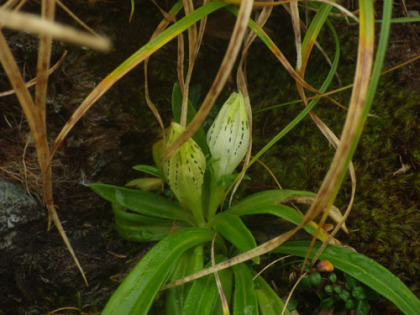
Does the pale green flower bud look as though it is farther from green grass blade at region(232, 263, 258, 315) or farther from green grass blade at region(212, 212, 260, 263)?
green grass blade at region(232, 263, 258, 315)

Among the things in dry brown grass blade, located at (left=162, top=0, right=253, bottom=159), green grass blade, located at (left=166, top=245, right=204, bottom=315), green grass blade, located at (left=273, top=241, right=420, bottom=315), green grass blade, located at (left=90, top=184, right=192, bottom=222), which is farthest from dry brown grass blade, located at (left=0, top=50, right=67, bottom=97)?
green grass blade, located at (left=273, top=241, right=420, bottom=315)

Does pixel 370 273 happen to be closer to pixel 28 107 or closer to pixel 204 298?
pixel 204 298

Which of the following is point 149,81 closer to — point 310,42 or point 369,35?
point 310,42

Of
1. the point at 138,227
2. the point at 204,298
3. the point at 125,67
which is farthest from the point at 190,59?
the point at 204,298

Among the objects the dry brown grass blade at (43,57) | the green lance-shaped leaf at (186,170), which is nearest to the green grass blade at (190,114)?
the green lance-shaped leaf at (186,170)

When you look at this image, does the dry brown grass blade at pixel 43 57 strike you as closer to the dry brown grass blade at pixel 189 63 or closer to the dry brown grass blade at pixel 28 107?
the dry brown grass blade at pixel 28 107

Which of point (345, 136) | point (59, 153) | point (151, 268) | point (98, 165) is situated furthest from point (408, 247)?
point (59, 153)
